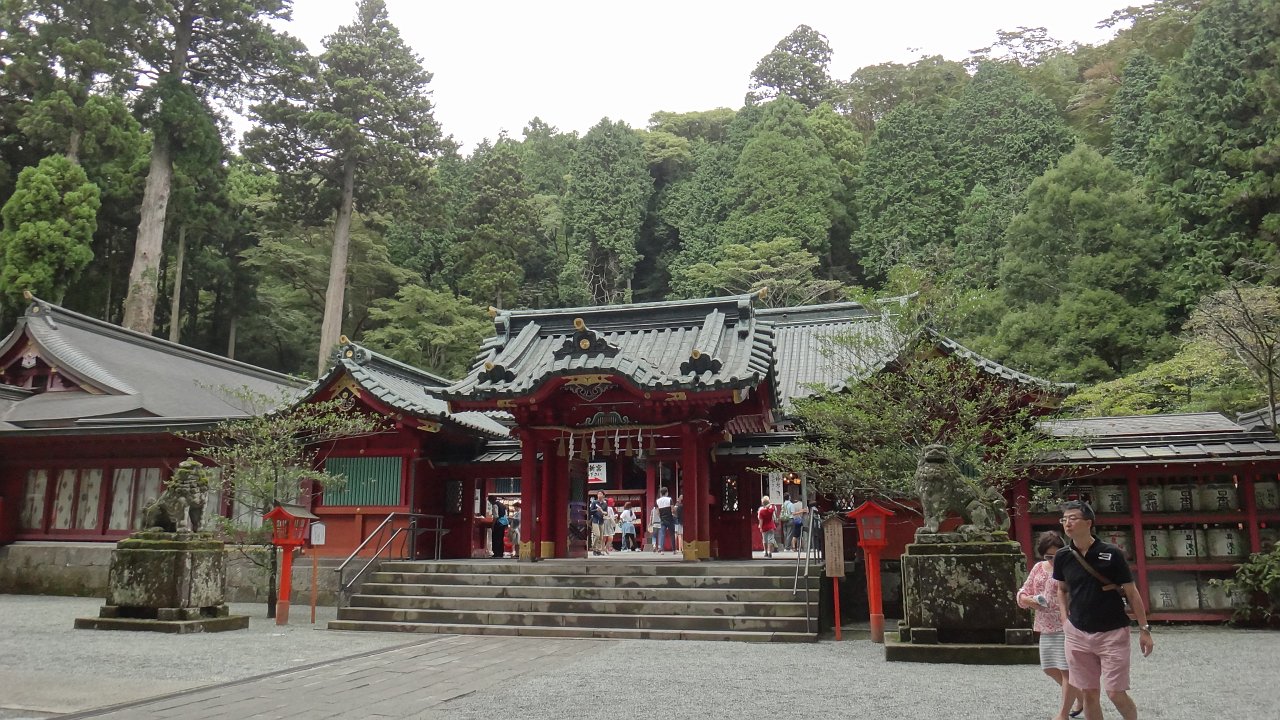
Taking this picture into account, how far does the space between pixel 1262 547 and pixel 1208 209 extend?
18404mm

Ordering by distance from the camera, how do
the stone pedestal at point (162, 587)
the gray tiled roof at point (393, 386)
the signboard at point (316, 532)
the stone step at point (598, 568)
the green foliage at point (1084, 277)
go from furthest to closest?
the green foliage at point (1084, 277) < the gray tiled roof at point (393, 386) < the signboard at point (316, 532) < the stone step at point (598, 568) < the stone pedestal at point (162, 587)

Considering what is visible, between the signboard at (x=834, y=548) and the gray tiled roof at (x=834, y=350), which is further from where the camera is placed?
the gray tiled roof at (x=834, y=350)

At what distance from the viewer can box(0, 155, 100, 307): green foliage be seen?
28.4 metres

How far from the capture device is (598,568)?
544 inches

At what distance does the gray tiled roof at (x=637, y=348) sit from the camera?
45.3 ft

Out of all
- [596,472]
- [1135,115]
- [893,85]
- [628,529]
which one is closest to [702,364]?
[596,472]

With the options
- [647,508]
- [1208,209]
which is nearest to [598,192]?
[647,508]

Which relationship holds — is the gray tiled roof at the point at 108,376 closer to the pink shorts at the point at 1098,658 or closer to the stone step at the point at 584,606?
the stone step at the point at 584,606

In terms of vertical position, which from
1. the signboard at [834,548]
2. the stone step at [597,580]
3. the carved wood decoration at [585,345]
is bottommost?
the stone step at [597,580]

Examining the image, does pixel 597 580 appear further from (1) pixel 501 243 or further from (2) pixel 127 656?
(1) pixel 501 243

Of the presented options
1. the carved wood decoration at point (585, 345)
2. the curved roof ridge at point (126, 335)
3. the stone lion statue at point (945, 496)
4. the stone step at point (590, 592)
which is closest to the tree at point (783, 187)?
the curved roof ridge at point (126, 335)

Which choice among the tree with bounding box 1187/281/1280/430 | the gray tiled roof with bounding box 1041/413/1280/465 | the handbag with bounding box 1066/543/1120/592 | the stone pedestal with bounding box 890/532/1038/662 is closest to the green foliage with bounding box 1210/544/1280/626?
the gray tiled roof with bounding box 1041/413/1280/465

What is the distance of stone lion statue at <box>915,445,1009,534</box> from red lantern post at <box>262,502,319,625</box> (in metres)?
9.26

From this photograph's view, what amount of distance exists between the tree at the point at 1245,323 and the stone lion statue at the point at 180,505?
60.5ft
